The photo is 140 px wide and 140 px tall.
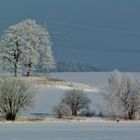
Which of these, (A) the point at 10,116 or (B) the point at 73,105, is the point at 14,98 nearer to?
(A) the point at 10,116

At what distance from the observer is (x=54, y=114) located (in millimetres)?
65062

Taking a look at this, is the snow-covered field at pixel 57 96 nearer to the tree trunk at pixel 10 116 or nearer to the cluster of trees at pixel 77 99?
the cluster of trees at pixel 77 99

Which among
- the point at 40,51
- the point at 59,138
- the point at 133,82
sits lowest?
the point at 59,138

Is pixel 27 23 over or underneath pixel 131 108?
over

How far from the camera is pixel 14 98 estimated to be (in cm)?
6262

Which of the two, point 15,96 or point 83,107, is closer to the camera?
point 15,96

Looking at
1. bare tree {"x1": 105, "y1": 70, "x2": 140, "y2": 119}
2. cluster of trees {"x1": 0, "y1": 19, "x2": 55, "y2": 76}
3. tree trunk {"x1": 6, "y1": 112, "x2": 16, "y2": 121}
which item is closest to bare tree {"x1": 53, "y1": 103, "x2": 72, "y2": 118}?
bare tree {"x1": 105, "y1": 70, "x2": 140, "y2": 119}

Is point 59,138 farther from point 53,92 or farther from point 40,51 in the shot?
point 40,51

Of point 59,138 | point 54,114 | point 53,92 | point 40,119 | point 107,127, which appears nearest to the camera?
point 59,138

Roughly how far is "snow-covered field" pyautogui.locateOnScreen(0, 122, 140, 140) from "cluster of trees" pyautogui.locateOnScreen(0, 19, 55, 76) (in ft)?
135

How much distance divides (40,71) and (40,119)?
43564 millimetres

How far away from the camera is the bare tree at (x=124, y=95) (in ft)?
216

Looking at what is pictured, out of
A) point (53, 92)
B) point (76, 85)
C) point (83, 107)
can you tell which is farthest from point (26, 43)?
point (83, 107)

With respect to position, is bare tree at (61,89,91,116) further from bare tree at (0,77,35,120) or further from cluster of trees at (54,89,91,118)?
bare tree at (0,77,35,120)
